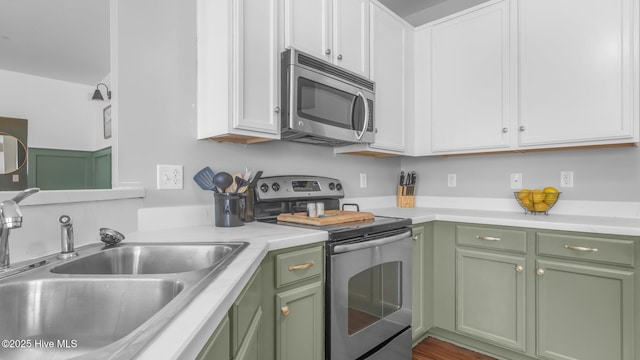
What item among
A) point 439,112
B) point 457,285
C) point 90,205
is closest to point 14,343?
point 90,205

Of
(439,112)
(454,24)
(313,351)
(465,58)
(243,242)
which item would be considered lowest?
(313,351)

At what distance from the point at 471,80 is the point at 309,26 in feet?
4.48

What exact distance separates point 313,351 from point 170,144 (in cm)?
119

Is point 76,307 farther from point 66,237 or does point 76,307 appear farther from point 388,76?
point 388,76

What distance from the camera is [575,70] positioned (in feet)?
6.44

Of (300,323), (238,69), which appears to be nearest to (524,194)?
(300,323)

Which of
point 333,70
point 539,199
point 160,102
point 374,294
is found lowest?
point 374,294

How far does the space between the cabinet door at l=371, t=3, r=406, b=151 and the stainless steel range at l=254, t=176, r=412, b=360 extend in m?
0.69

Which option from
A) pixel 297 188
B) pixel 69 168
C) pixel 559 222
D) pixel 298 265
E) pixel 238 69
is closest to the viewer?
pixel 298 265

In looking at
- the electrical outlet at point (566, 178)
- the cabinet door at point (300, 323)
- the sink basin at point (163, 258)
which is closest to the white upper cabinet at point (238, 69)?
the sink basin at point (163, 258)

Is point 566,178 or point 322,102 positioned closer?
point 322,102

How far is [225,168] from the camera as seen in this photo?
70.1 inches

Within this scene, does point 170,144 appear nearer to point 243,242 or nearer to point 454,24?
point 243,242

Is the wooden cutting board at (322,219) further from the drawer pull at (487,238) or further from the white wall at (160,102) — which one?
the drawer pull at (487,238)
